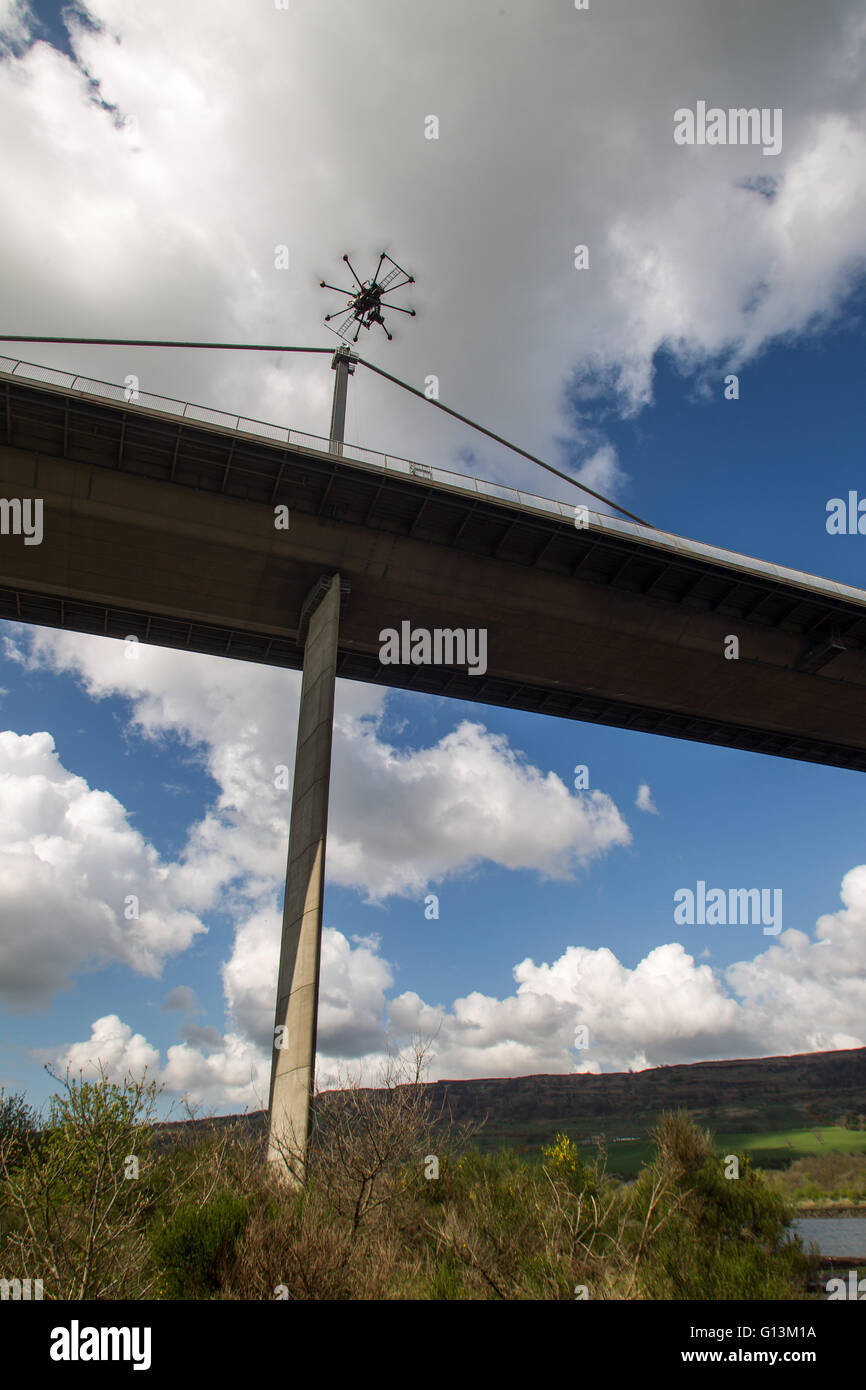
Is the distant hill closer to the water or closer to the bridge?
the water

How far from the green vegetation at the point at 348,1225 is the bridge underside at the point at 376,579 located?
1584cm

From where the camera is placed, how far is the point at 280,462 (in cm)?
2420

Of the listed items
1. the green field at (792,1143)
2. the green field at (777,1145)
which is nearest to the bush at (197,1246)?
the green field at (777,1145)

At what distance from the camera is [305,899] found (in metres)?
23.3

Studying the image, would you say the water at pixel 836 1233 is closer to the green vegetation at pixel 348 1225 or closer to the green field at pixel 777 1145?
the green vegetation at pixel 348 1225

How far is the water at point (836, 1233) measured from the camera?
161 feet

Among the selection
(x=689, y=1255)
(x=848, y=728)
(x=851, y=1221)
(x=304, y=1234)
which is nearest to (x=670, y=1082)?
(x=851, y=1221)

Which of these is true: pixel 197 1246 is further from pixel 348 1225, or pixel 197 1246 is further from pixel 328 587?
pixel 328 587

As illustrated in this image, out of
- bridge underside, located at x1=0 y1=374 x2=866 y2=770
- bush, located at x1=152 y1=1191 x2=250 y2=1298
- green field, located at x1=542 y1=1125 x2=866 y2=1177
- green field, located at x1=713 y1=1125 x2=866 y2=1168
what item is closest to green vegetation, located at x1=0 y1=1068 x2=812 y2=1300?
bush, located at x1=152 y1=1191 x2=250 y2=1298

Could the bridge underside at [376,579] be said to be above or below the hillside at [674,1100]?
above

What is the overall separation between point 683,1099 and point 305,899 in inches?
6447

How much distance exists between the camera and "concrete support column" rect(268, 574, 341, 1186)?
2067 centimetres

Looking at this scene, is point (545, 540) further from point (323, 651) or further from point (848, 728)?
point (848, 728)
